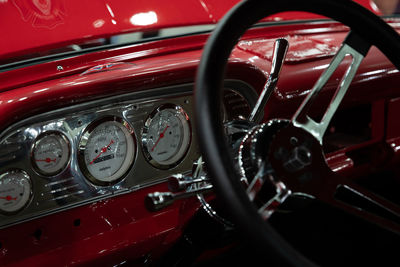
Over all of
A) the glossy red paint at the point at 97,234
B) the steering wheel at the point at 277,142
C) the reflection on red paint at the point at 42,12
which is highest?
the reflection on red paint at the point at 42,12

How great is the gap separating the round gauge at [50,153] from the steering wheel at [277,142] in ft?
1.59

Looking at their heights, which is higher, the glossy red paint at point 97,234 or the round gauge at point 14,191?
the round gauge at point 14,191

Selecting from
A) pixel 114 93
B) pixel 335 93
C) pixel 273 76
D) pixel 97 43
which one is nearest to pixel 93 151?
pixel 114 93

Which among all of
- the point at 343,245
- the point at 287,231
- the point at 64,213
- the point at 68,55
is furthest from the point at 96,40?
the point at 343,245

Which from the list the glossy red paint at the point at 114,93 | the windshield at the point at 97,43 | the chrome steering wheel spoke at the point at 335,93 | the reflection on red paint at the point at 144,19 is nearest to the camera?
the chrome steering wheel spoke at the point at 335,93

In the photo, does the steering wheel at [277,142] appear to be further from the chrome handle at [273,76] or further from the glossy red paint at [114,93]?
the glossy red paint at [114,93]

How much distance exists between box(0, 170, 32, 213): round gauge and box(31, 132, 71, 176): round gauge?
0.04 meters

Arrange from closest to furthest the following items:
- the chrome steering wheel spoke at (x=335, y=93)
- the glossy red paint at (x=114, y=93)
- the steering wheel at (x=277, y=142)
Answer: the steering wheel at (x=277, y=142), the chrome steering wheel spoke at (x=335, y=93), the glossy red paint at (x=114, y=93)

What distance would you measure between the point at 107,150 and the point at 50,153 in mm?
159

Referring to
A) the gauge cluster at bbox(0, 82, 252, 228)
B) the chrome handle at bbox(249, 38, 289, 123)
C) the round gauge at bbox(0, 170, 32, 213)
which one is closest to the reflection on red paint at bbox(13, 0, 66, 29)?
the gauge cluster at bbox(0, 82, 252, 228)

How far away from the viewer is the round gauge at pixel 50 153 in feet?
4.00

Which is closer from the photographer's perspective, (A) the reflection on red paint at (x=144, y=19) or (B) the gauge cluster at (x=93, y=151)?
(B) the gauge cluster at (x=93, y=151)

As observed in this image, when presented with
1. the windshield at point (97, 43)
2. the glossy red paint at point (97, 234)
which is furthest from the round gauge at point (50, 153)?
the windshield at point (97, 43)

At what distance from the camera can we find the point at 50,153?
124 cm
